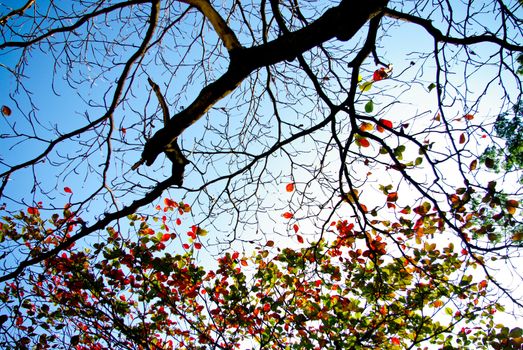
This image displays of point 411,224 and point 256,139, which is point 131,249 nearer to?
point 256,139

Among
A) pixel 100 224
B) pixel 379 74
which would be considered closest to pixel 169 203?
pixel 100 224

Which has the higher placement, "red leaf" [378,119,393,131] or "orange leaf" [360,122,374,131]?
"orange leaf" [360,122,374,131]

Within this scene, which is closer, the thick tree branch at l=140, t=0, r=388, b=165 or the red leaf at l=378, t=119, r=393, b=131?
the thick tree branch at l=140, t=0, r=388, b=165

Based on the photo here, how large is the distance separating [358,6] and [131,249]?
375 cm

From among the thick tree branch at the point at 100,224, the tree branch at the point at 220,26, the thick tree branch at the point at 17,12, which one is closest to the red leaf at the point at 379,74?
the tree branch at the point at 220,26

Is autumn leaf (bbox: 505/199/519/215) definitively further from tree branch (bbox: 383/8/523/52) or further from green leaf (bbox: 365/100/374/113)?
green leaf (bbox: 365/100/374/113)

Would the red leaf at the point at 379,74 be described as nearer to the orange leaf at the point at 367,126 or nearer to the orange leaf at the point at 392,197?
the orange leaf at the point at 367,126

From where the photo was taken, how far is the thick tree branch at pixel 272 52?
1.91m

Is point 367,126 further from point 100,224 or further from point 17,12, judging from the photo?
point 17,12

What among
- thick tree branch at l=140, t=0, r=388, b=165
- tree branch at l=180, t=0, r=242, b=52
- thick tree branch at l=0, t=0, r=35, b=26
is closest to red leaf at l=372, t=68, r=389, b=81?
thick tree branch at l=140, t=0, r=388, b=165

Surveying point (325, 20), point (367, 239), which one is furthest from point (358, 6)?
point (367, 239)

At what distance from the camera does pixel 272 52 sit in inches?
82.2

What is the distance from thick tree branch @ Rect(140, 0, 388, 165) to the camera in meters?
1.91

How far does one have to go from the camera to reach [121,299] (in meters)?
4.36
